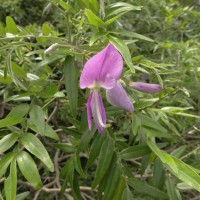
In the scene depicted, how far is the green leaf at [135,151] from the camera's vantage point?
0.94 m

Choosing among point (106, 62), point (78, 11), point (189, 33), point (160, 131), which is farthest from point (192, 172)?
point (189, 33)

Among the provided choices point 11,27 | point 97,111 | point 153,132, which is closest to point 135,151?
point 153,132

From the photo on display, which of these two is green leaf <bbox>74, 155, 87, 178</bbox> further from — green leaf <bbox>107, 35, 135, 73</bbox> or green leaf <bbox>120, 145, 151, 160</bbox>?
green leaf <bbox>107, 35, 135, 73</bbox>

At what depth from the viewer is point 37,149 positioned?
2.56 ft

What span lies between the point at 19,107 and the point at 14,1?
3.85 feet

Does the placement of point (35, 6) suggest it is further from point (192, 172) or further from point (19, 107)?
point (192, 172)

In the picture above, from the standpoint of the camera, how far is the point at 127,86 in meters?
0.88

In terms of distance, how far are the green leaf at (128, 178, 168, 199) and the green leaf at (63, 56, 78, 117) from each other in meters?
0.22

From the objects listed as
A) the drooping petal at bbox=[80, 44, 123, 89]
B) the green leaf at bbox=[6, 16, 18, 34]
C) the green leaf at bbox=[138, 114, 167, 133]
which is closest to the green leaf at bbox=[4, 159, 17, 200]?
the drooping petal at bbox=[80, 44, 123, 89]

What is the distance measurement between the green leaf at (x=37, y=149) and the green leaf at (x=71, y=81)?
101 millimetres

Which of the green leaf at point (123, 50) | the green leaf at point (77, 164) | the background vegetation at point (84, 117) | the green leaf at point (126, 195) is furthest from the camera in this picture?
the green leaf at point (77, 164)

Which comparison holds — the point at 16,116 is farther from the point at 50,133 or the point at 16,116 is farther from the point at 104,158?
the point at 104,158

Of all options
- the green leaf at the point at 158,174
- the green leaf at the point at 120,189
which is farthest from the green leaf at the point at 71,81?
the green leaf at the point at 158,174

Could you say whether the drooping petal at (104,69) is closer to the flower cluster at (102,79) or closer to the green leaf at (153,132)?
the flower cluster at (102,79)
